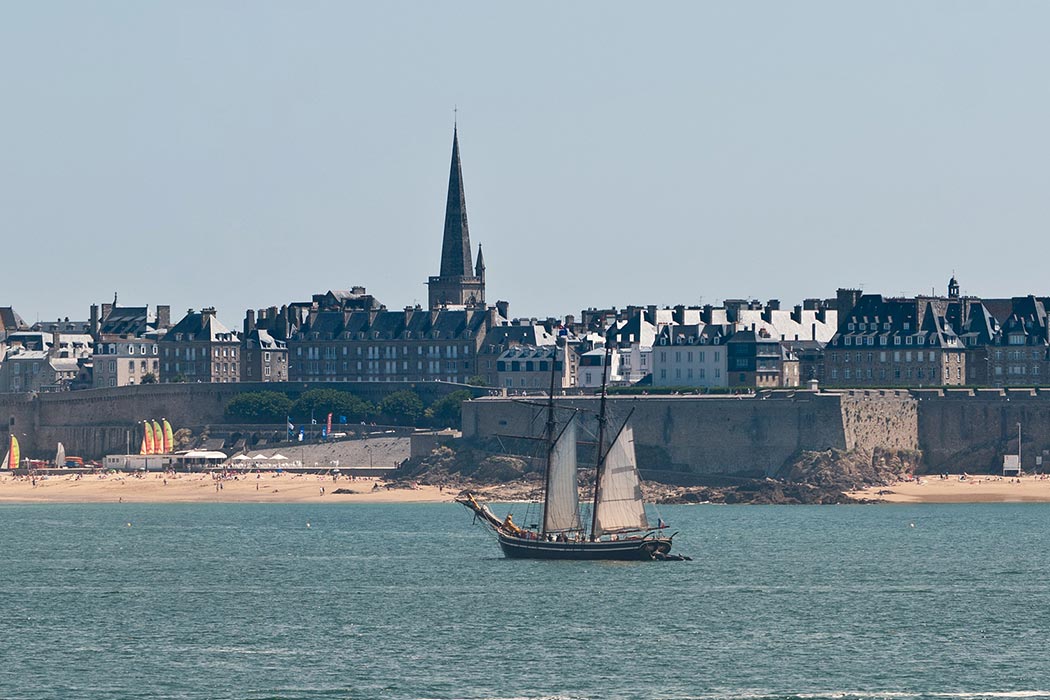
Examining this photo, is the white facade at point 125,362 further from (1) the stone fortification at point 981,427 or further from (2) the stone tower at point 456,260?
(1) the stone fortification at point 981,427

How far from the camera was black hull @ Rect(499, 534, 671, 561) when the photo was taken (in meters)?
76.1

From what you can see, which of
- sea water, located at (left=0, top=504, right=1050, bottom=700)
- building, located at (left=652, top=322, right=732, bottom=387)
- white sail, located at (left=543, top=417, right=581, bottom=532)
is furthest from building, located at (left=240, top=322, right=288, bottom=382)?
white sail, located at (left=543, top=417, right=581, bottom=532)

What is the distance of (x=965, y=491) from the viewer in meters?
107

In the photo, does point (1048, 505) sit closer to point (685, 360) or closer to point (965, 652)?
point (685, 360)

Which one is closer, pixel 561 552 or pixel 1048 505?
pixel 561 552

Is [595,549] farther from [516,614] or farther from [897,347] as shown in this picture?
[897,347]

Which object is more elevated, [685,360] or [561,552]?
[685,360]

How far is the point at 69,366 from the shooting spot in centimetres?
16788

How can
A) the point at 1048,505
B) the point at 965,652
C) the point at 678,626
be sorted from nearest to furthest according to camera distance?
the point at 965,652 → the point at 678,626 → the point at 1048,505

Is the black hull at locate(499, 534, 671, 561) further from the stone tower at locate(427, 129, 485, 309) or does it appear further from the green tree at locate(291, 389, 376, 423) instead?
the stone tower at locate(427, 129, 485, 309)

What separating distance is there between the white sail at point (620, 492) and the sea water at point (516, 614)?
1361mm

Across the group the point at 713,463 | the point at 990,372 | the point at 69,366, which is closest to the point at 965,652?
the point at 713,463

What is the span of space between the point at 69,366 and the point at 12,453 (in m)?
32.0

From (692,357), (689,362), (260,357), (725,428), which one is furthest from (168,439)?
(725,428)
